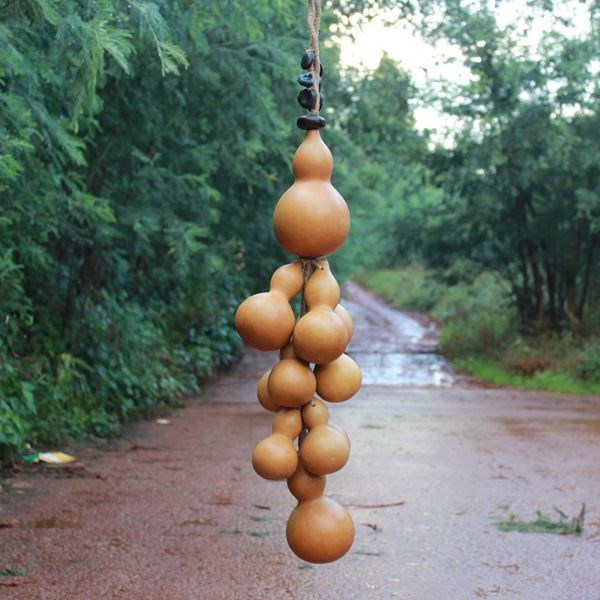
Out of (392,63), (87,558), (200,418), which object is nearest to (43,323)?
(200,418)

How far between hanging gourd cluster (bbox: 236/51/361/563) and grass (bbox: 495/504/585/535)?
3805 millimetres

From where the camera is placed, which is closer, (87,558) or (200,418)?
(87,558)

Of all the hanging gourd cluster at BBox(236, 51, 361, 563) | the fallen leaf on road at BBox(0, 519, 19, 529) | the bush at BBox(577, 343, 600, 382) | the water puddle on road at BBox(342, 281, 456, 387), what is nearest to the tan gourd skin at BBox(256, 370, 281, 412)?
Result: the hanging gourd cluster at BBox(236, 51, 361, 563)

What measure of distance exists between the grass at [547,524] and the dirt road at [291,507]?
78 mm

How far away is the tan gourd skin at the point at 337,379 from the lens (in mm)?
2246

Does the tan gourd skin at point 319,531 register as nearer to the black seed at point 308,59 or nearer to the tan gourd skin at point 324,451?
the tan gourd skin at point 324,451

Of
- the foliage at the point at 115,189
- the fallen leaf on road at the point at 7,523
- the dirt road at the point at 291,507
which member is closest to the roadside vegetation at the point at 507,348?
the dirt road at the point at 291,507

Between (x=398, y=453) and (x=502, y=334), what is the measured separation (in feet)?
40.3

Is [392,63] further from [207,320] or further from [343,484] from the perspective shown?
[343,484]

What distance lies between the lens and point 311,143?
226 cm

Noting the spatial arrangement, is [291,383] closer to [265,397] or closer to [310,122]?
[265,397]

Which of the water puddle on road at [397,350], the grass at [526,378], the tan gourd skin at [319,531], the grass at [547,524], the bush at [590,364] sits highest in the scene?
the tan gourd skin at [319,531]

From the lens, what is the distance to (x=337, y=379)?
88.4 inches

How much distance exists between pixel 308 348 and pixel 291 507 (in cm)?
437
